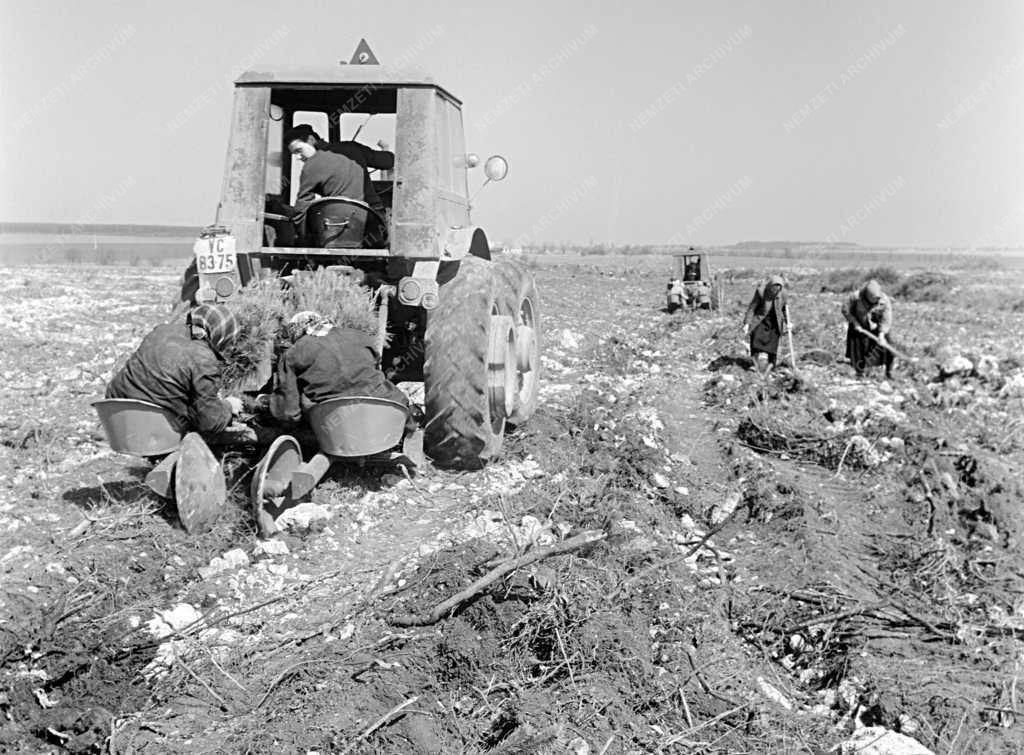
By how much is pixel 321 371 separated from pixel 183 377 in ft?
2.25

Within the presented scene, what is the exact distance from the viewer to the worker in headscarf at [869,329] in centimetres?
1038

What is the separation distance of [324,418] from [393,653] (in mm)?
1663

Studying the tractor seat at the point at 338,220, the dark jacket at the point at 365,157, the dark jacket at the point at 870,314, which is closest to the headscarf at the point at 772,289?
the dark jacket at the point at 870,314

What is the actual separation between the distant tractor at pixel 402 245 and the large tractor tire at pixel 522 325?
0.04 metres

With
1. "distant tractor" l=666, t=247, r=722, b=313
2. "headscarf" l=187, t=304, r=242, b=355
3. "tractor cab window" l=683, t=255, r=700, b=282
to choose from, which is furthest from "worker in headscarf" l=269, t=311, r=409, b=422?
"tractor cab window" l=683, t=255, r=700, b=282

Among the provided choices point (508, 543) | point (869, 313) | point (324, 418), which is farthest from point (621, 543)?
point (869, 313)

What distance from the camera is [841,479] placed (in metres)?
6.38

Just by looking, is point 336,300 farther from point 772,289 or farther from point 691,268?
point 691,268

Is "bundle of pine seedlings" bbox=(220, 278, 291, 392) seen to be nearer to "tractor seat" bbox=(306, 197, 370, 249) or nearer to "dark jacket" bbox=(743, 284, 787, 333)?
"tractor seat" bbox=(306, 197, 370, 249)

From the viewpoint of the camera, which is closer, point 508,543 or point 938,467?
point 508,543

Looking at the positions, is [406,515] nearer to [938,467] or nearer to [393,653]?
[393,653]

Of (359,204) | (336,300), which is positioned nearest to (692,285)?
(359,204)

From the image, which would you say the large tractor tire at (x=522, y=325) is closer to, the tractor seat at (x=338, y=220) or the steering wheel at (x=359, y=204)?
the steering wheel at (x=359, y=204)

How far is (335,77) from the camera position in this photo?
5.59 m
